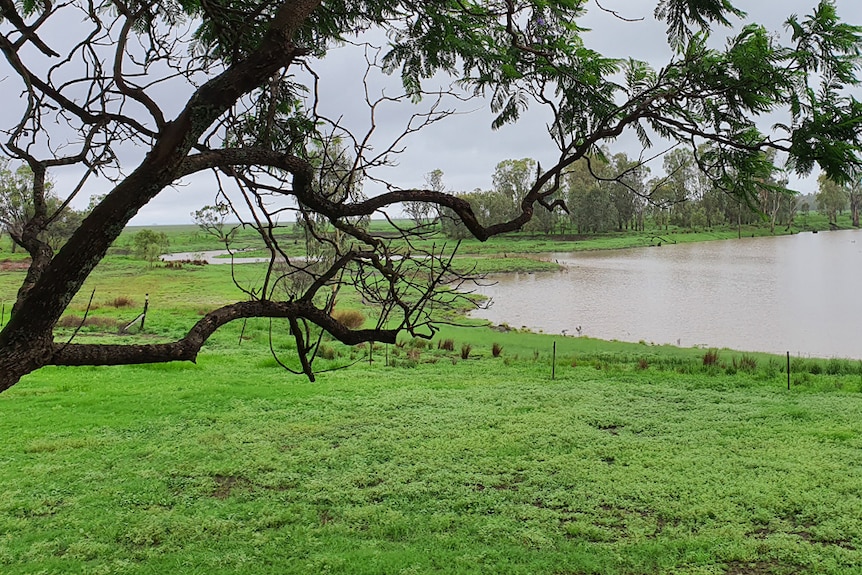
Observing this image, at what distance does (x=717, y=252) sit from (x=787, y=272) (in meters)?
10.1

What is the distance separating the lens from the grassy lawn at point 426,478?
346cm

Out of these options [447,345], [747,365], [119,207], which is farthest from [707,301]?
[119,207]

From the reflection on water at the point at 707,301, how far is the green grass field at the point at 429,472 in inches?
206

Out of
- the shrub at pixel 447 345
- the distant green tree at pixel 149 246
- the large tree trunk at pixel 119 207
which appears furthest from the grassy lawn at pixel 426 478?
the distant green tree at pixel 149 246

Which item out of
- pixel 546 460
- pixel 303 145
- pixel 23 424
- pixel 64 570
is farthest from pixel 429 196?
pixel 23 424

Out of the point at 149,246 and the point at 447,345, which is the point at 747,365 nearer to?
the point at 447,345

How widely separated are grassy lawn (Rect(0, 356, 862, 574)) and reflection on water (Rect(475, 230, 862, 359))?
6.48 meters

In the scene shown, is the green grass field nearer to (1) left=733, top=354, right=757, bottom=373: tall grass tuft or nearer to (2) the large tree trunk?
(1) left=733, top=354, right=757, bottom=373: tall grass tuft

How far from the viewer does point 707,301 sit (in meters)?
18.3

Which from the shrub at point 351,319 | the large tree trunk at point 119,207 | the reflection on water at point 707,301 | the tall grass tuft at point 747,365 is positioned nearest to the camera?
the large tree trunk at point 119,207

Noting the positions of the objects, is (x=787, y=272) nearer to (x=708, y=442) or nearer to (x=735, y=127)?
(x=708, y=442)

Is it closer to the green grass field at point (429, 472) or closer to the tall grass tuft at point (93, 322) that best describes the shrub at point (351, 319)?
the green grass field at point (429, 472)

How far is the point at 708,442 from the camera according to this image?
5.50 meters

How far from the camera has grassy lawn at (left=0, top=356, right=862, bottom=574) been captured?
3463 mm
